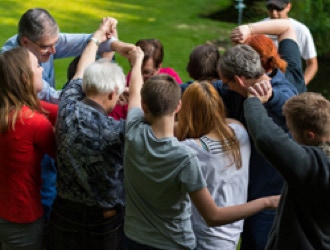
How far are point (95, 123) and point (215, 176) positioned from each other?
56 cm

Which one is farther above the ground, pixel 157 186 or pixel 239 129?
pixel 239 129

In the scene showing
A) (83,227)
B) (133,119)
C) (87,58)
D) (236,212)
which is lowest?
(83,227)

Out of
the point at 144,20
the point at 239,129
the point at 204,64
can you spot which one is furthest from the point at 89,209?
the point at 144,20

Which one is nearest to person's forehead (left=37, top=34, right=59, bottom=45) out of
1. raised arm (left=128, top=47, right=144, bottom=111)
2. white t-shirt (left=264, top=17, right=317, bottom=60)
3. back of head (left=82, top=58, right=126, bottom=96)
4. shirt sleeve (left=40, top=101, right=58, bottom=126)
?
shirt sleeve (left=40, top=101, right=58, bottom=126)

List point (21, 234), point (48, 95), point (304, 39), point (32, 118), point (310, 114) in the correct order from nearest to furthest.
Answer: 1. point (310, 114)
2. point (32, 118)
3. point (21, 234)
4. point (48, 95)
5. point (304, 39)

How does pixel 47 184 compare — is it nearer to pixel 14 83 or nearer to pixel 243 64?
pixel 14 83

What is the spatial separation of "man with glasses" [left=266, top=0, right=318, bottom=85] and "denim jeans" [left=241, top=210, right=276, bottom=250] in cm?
167

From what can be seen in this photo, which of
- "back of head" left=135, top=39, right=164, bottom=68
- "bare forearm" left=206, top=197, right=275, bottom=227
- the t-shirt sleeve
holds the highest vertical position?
"back of head" left=135, top=39, right=164, bottom=68

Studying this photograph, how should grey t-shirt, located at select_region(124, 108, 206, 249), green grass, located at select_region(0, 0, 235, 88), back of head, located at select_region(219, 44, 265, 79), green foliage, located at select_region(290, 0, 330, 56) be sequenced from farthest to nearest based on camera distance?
green grass, located at select_region(0, 0, 235, 88) → green foliage, located at select_region(290, 0, 330, 56) → back of head, located at select_region(219, 44, 265, 79) → grey t-shirt, located at select_region(124, 108, 206, 249)

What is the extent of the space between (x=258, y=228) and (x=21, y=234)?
1.15 meters

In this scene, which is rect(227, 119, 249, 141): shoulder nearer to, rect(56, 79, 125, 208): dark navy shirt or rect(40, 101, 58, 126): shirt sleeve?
rect(56, 79, 125, 208): dark navy shirt

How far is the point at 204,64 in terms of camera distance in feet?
9.14

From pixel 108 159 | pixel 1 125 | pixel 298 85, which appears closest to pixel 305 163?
pixel 108 159

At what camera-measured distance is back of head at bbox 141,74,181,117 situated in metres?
2.05
